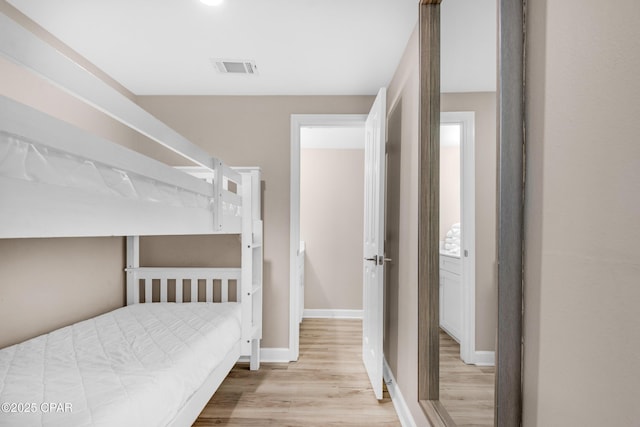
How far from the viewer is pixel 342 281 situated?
4648mm

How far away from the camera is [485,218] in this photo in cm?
110

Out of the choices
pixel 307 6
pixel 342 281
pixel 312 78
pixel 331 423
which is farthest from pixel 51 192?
pixel 342 281

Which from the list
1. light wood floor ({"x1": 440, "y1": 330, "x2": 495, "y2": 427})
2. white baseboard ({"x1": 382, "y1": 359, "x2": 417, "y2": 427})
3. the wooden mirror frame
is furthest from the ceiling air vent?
white baseboard ({"x1": 382, "y1": 359, "x2": 417, "y2": 427})

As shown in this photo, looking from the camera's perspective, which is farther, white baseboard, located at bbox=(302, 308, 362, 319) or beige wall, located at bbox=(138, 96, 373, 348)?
white baseboard, located at bbox=(302, 308, 362, 319)

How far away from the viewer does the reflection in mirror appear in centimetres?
106

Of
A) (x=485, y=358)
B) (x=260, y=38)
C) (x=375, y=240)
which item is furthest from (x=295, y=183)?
(x=485, y=358)

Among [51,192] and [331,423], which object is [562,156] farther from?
[331,423]

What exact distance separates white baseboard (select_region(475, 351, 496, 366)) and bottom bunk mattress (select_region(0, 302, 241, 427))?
43.6 inches

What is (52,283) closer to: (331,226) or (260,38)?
(260,38)

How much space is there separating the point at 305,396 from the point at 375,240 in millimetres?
1204

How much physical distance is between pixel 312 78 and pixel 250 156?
2.88 ft

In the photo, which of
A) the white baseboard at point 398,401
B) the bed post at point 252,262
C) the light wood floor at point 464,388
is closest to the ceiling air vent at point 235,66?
the bed post at point 252,262

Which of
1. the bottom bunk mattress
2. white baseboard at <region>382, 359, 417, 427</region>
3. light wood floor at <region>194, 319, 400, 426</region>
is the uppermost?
the bottom bunk mattress

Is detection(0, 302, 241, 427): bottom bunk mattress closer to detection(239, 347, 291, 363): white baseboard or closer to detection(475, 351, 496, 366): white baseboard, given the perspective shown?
detection(239, 347, 291, 363): white baseboard
